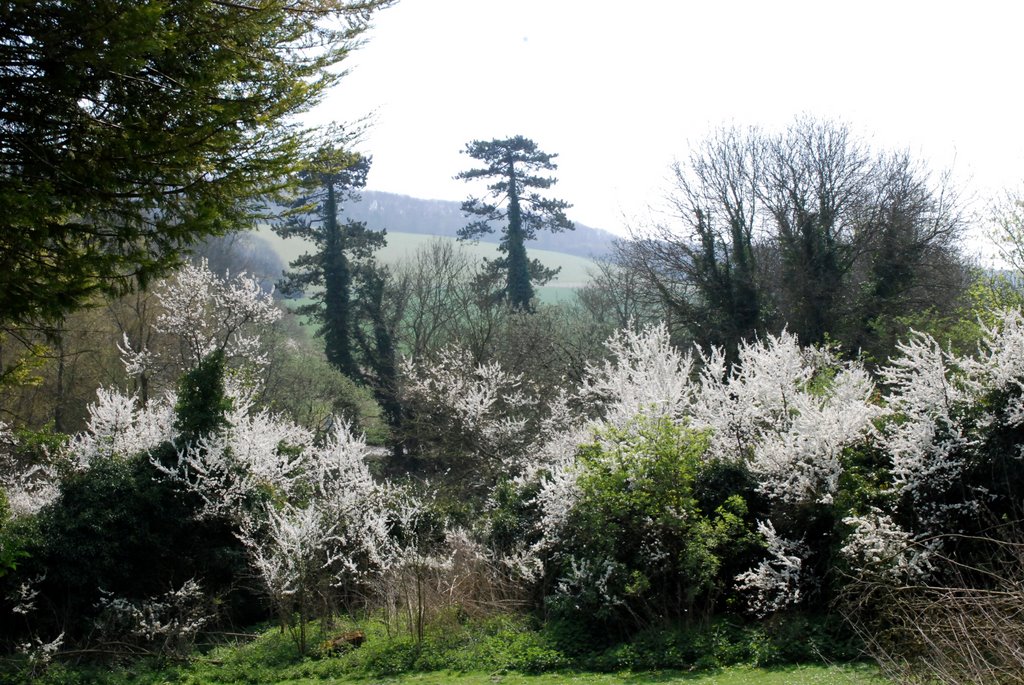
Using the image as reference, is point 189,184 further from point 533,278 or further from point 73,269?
point 533,278

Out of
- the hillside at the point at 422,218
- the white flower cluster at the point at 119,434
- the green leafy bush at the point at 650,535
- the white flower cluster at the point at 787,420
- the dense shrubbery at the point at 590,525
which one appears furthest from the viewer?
the hillside at the point at 422,218

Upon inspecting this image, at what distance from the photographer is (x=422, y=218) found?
9319 centimetres

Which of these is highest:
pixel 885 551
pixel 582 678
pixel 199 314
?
pixel 199 314

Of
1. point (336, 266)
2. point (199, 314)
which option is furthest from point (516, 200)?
point (199, 314)

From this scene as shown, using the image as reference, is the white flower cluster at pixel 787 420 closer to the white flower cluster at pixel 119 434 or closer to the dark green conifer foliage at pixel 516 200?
the white flower cluster at pixel 119 434

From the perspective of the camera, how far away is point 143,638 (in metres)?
11.6

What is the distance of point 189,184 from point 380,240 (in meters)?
31.7

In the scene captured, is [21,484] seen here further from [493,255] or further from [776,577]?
[493,255]

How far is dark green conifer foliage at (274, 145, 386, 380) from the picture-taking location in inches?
1400

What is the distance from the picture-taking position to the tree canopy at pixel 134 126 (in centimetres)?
632

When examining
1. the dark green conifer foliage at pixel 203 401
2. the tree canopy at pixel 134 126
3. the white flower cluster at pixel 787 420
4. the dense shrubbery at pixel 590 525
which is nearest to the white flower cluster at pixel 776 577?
the dense shrubbery at pixel 590 525

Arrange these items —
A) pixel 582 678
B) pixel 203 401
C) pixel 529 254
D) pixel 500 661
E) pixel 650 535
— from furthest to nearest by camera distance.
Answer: pixel 529 254 → pixel 203 401 → pixel 650 535 → pixel 500 661 → pixel 582 678

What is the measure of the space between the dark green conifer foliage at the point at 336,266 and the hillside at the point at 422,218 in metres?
48.2

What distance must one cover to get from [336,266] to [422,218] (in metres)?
57.8
